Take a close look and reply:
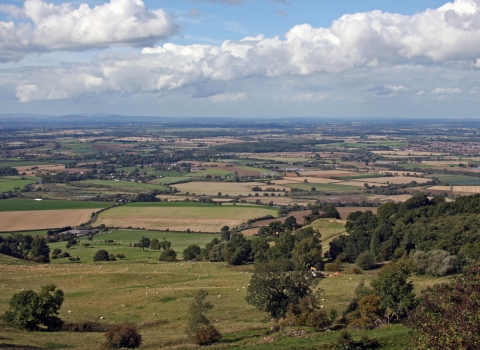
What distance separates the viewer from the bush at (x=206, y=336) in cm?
3109

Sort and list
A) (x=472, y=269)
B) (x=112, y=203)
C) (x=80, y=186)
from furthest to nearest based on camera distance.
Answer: (x=80, y=186) < (x=112, y=203) < (x=472, y=269)

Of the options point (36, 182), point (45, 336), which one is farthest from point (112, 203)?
point (45, 336)

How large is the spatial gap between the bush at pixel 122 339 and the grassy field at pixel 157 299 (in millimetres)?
763

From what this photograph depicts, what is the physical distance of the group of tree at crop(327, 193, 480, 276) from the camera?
53.2m

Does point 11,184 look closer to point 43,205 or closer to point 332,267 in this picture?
point 43,205

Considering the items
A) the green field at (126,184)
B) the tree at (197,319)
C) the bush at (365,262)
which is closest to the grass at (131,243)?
the bush at (365,262)

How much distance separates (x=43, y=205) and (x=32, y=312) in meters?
90.8

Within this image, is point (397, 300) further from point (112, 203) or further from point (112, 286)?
point (112, 203)

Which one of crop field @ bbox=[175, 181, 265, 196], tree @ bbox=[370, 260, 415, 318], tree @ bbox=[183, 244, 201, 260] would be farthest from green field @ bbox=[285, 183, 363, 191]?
tree @ bbox=[370, 260, 415, 318]

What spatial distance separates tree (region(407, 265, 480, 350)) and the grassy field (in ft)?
20.5

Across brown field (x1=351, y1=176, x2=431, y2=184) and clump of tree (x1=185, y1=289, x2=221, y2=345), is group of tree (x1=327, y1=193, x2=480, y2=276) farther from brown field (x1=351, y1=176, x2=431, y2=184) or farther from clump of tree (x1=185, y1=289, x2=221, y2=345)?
brown field (x1=351, y1=176, x2=431, y2=184)

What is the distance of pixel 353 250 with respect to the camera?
69.1 metres

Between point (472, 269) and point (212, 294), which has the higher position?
point (472, 269)

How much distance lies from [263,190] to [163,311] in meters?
101
